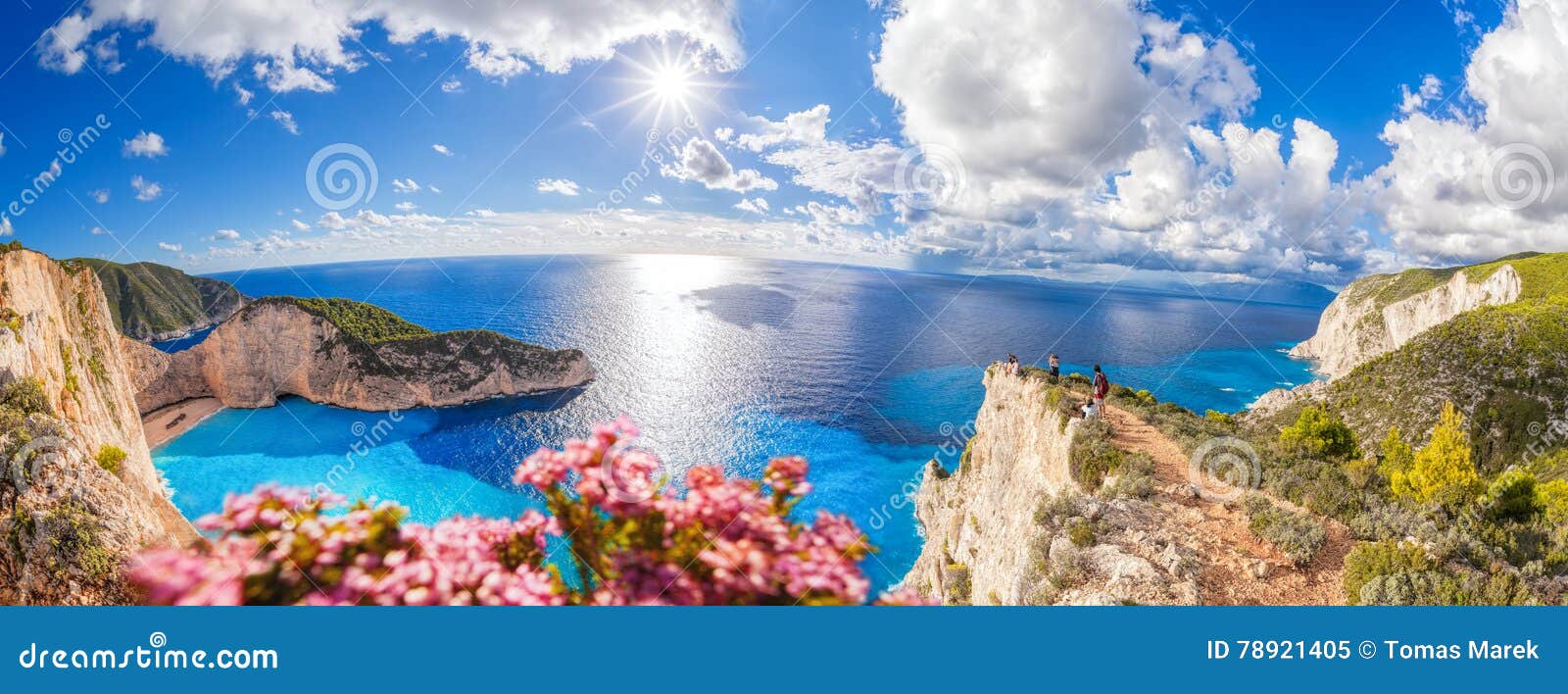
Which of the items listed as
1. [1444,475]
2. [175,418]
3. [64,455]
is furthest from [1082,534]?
[175,418]

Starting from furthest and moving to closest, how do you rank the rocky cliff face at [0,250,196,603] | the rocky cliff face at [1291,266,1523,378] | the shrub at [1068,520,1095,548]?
the rocky cliff face at [1291,266,1523,378] < the shrub at [1068,520,1095,548] < the rocky cliff face at [0,250,196,603]

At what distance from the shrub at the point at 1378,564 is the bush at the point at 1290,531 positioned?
1.26ft

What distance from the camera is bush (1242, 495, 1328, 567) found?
17.9ft

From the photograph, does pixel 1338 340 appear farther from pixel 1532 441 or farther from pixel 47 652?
pixel 47 652

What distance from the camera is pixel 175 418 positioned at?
55.3ft

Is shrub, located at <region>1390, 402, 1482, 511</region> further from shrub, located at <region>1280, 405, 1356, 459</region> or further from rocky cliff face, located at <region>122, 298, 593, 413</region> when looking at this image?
rocky cliff face, located at <region>122, 298, 593, 413</region>

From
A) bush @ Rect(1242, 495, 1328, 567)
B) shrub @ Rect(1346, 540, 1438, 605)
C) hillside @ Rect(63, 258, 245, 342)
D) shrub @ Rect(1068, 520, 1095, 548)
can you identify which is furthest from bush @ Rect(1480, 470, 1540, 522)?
A: hillside @ Rect(63, 258, 245, 342)

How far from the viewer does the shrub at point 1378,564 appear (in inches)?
187

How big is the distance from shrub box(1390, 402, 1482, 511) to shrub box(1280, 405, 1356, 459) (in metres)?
2.14

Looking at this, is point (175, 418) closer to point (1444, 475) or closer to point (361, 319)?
point (361, 319)

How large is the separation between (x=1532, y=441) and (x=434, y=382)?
161 ft

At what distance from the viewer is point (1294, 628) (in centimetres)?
391

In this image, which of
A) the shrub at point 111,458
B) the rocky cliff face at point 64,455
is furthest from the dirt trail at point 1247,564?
the shrub at point 111,458

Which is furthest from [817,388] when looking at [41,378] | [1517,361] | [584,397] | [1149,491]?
[1517,361]
